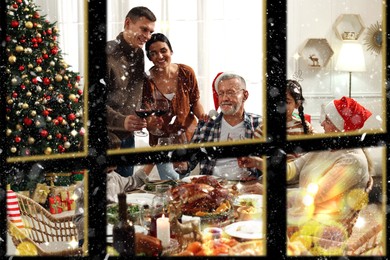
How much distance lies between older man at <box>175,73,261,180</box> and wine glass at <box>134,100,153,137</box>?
0.18 meters

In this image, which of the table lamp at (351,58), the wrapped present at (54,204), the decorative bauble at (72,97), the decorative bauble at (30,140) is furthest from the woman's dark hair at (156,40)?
the wrapped present at (54,204)

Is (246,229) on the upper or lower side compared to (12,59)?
lower

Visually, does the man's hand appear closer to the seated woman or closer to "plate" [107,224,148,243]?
"plate" [107,224,148,243]

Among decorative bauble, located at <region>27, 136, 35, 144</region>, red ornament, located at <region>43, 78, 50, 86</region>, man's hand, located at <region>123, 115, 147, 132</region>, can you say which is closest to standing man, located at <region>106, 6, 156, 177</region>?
man's hand, located at <region>123, 115, 147, 132</region>

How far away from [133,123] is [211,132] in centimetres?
27

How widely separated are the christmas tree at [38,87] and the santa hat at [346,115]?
56.4 inches

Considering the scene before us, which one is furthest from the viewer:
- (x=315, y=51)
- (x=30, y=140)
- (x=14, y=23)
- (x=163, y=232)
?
(x=14, y=23)

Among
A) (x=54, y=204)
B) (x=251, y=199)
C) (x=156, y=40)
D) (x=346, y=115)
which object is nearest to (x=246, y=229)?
(x=251, y=199)

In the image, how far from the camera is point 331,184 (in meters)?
2.04

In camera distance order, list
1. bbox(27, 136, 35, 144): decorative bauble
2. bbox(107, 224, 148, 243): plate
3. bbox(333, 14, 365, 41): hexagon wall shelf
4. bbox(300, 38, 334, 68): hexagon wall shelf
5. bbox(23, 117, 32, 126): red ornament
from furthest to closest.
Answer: bbox(23, 117, 32, 126): red ornament < bbox(27, 136, 35, 144): decorative bauble < bbox(300, 38, 334, 68): hexagon wall shelf < bbox(333, 14, 365, 41): hexagon wall shelf < bbox(107, 224, 148, 243): plate

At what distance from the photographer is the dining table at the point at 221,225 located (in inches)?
67.5

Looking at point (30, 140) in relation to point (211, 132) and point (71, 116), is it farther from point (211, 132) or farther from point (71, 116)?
point (211, 132)

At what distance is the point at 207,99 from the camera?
2135 mm

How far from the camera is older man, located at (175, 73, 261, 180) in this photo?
1.95 meters
